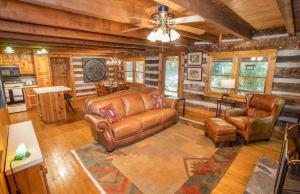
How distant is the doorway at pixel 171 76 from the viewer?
21.6 feet

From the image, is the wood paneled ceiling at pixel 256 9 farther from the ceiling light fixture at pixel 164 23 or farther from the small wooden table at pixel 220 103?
the small wooden table at pixel 220 103

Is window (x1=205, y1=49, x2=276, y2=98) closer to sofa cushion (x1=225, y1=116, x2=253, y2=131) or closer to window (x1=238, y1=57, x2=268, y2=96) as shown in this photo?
window (x1=238, y1=57, x2=268, y2=96)

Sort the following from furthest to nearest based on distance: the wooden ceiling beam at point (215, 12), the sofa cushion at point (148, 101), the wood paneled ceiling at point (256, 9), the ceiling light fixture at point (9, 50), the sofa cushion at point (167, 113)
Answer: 1. the ceiling light fixture at point (9, 50)
2. the sofa cushion at point (148, 101)
3. the sofa cushion at point (167, 113)
4. the wood paneled ceiling at point (256, 9)
5. the wooden ceiling beam at point (215, 12)

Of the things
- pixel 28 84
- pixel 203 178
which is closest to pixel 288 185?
pixel 203 178

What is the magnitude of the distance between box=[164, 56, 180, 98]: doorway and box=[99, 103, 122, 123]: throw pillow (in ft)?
11.3

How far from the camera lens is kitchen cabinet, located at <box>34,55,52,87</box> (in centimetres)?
613

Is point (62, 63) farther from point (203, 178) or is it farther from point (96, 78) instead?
point (203, 178)

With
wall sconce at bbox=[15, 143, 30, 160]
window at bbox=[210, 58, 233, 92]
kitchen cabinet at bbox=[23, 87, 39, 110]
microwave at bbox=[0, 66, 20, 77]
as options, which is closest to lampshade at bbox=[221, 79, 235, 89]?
window at bbox=[210, 58, 233, 92]

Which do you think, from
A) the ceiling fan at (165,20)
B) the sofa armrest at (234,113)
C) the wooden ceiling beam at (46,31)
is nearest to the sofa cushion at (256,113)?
the sofa armrest at (234,113)

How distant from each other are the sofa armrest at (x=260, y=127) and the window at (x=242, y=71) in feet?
3.77

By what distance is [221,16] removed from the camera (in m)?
2.39

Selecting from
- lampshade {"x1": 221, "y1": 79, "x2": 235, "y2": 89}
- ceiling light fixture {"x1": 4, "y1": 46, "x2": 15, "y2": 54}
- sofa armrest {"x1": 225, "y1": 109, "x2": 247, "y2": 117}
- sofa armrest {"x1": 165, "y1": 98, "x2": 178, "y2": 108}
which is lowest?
sofa armrest {"x1": 225, "y1": 109, "x2": 247, "y2": 117}

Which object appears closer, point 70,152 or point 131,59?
point 70,152

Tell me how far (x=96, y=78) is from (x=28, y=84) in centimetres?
313
